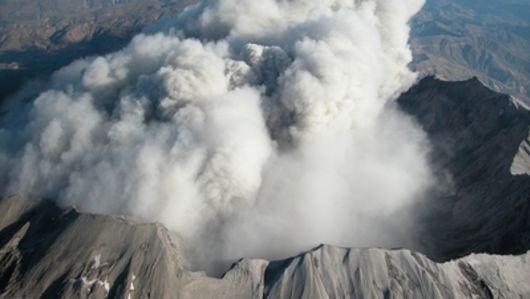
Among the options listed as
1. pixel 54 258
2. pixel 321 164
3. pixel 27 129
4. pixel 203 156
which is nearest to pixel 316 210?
pixel 321 164

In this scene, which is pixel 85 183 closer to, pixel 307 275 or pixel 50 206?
pixel 50 206

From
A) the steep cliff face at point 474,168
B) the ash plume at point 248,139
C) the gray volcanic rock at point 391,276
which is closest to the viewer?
the gray volcanic rock at point 391,276

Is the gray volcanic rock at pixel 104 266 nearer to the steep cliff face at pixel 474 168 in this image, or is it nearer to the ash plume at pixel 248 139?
the ash plume at pixel 248 139

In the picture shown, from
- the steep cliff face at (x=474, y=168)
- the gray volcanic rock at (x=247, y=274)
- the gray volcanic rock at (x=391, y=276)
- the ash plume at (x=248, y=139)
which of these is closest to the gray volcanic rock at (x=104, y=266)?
the gray volcanic rock at (x=247, y=274)

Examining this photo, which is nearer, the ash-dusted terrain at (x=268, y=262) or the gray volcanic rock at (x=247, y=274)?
the gray volcanic rock at (x=247, y=274)

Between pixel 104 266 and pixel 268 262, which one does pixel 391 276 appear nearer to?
pixel 268 262

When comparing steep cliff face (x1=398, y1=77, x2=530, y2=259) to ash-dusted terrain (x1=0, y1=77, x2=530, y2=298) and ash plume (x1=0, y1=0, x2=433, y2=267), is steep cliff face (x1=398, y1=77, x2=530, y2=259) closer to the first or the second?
ash-dusted terrain (x1=0, y1=77, x2=530, y2=298)

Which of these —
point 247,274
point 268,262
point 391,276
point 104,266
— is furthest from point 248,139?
point 391,276
